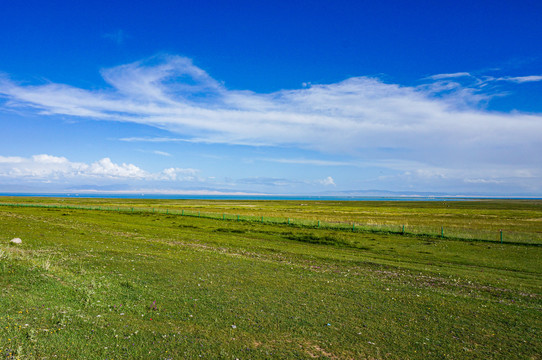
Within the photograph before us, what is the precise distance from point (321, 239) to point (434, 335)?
26.9m

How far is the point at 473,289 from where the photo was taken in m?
16.0

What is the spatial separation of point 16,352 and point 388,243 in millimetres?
33468

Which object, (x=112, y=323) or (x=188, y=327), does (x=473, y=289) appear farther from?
(x=112, y=323)

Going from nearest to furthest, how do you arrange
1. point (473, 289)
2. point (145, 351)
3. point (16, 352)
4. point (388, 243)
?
point (16, 352) < point (145, 351) < point (473, 289) < point (388, 243)

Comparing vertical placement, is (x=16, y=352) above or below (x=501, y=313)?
above

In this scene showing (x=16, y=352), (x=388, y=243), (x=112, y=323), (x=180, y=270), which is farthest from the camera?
(x=388, y=243)

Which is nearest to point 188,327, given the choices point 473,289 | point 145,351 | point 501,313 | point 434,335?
point 145,351

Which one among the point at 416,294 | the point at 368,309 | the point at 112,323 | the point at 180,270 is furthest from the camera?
the point at 180,270

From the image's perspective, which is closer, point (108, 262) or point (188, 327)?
point (188, 327)

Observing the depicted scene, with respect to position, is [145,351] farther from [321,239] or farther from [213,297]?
[321,239]

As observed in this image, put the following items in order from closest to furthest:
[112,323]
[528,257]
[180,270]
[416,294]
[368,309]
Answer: [112,323] → [368,309] → [416,294] → [180,270] → [528,257]

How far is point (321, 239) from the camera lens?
36562 millimetres

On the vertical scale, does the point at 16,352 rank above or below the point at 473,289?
above

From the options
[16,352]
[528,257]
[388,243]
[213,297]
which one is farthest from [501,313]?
[388,243]
